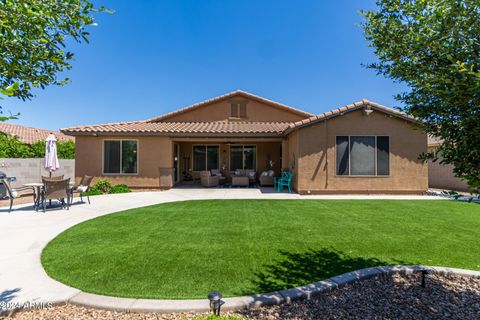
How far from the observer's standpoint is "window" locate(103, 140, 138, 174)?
45.0 ft

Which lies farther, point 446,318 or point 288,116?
point 288,116

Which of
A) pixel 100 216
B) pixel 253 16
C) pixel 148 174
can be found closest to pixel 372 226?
pixel 100 216

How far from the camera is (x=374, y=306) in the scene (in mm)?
2965

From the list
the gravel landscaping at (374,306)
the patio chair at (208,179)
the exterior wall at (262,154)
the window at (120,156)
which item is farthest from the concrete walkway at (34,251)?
the exterior wall at (262,154)

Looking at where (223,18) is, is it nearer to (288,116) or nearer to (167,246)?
(288,116)

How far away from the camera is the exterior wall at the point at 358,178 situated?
1189 cm

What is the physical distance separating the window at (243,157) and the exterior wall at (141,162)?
5.13 metres

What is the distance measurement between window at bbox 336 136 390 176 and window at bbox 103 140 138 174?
11.2 m

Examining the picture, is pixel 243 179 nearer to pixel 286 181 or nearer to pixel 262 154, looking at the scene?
pixel 286 181

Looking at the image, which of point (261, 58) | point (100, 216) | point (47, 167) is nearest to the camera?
point (100, 216)

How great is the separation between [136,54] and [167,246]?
14339 mm

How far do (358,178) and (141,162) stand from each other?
462 inches

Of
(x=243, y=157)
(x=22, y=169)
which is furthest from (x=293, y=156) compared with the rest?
(x=22, y=169)

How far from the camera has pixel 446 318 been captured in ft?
9.04
